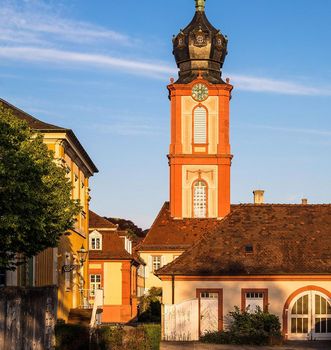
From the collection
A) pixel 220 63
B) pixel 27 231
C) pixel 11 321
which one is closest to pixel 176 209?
pixel 220 63

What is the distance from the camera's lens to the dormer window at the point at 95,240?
6109cm

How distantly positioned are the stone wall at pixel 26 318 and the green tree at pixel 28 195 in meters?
1.49

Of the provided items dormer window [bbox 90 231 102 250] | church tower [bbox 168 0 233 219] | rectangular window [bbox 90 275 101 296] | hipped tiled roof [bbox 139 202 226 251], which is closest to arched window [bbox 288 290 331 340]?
dormer window [bbox 90 231 102 250]

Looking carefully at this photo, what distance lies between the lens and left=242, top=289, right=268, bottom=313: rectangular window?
40312 mm

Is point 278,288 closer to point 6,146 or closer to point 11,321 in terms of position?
point 6,146

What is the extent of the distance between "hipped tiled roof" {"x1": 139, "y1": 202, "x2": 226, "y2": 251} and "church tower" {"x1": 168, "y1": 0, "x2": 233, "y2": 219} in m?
0.66

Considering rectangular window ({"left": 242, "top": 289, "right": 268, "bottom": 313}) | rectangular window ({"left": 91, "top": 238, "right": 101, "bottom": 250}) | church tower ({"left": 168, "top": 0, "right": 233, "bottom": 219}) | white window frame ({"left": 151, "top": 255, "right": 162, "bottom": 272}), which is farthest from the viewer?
white window frame ({"left": 151, "top": 255, "right": 162, "bottom": 272})

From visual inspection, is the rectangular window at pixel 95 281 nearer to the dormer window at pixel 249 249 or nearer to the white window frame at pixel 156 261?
the white window frame at pixel 156 261

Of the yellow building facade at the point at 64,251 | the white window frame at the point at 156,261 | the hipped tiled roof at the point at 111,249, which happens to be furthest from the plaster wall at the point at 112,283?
the yellow building facade at the point at 64,251

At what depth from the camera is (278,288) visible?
40.2 meters

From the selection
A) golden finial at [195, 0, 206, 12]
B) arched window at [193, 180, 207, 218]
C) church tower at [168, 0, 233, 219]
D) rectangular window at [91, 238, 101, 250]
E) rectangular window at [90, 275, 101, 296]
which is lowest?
rectangular window at [90, 275, 101, 296]

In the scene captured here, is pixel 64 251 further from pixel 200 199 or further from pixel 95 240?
pixel 200 199

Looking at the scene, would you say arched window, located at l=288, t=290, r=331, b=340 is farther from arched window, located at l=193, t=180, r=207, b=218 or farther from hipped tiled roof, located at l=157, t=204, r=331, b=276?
arched window, located at l=193, t=180, r=207, b=218

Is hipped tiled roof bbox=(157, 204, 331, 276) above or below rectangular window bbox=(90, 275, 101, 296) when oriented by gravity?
above
